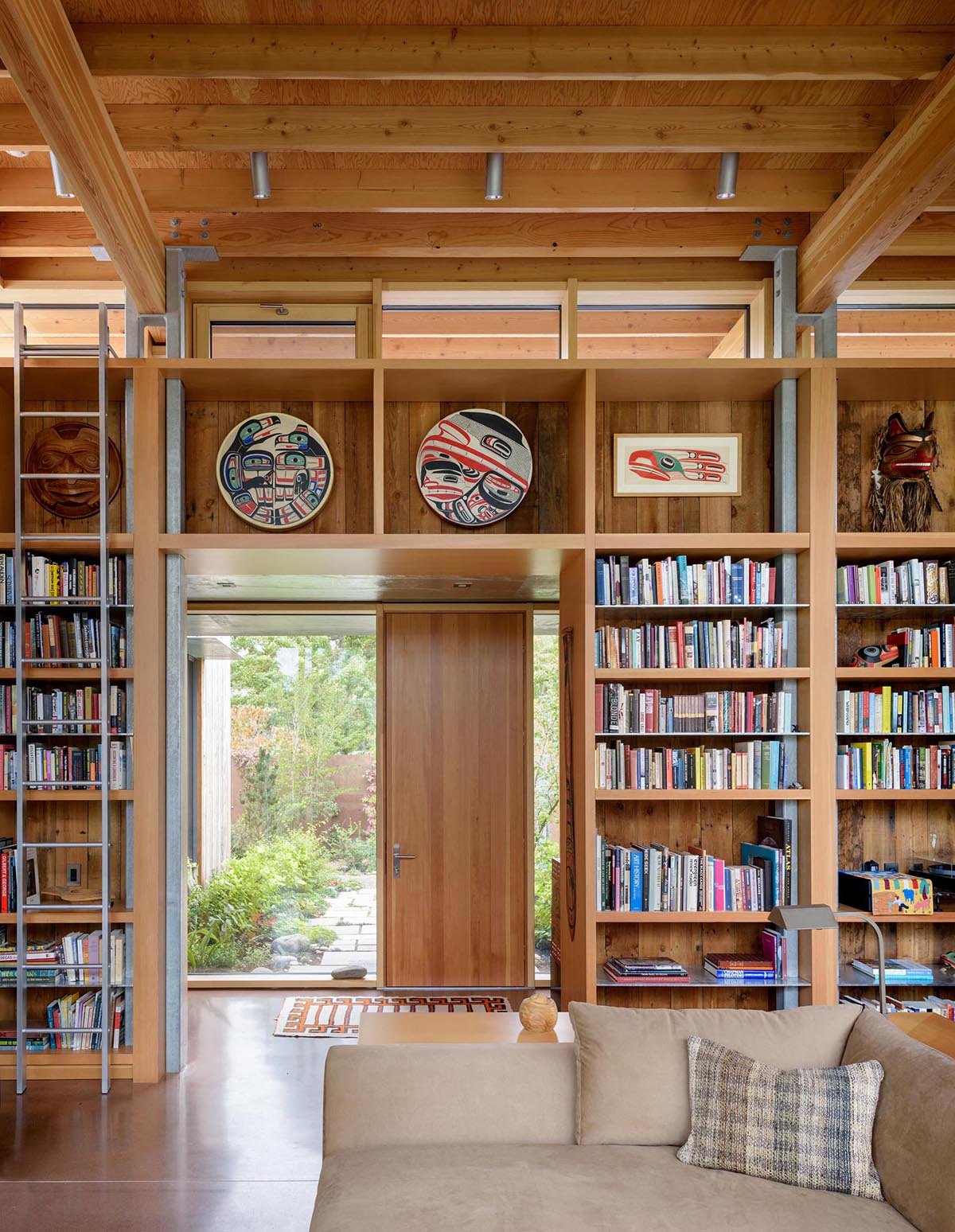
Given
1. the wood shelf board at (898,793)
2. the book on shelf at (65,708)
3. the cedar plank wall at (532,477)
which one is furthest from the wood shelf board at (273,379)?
the wood shelf board at (898,793)

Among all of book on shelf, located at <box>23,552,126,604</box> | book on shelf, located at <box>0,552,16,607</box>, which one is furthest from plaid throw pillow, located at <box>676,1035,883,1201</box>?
book on shelf, located at <box>0,552,16,607</box>

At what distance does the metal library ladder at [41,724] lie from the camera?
464 cm

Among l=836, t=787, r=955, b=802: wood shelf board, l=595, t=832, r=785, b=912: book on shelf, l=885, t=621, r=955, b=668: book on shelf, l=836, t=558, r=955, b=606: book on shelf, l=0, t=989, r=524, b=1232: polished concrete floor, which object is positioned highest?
l=836, t=558, r=955, b=606: book on shelf

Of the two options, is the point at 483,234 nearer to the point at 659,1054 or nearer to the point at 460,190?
the point at 460,190

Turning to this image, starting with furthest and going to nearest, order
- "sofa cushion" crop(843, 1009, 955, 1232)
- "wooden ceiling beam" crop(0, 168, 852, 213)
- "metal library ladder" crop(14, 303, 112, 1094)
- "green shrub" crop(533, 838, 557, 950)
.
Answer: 1. "green shrub" crop(533, 838, 557, 950)
2. "metal library ladder" crop(14, 303, 112, 1094)
3. "wooden ceiling beam" crop(0, 168, 852, 213)
4. "sofa cushion" crop(843, 1009, 955, 1232)

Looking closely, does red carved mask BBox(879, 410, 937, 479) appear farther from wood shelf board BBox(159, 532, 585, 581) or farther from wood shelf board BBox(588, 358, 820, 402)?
wood shelf board BBox(159, 532, 585, 581)

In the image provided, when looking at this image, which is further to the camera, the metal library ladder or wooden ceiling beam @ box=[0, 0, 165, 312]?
the metal library ladder

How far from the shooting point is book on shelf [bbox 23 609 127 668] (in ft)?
16.1

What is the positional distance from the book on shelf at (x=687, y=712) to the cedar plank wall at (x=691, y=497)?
2.72ft

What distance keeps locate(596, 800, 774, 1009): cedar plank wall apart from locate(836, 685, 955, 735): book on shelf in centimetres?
59

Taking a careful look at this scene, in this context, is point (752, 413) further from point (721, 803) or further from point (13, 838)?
point (13, 838)

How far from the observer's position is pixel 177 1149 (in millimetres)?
4000

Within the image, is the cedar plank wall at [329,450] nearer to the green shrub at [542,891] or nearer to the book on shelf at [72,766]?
the book on shelf at [72,766]

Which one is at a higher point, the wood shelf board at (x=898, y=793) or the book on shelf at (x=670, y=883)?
the wood shelf board at (x=898, y=793)
